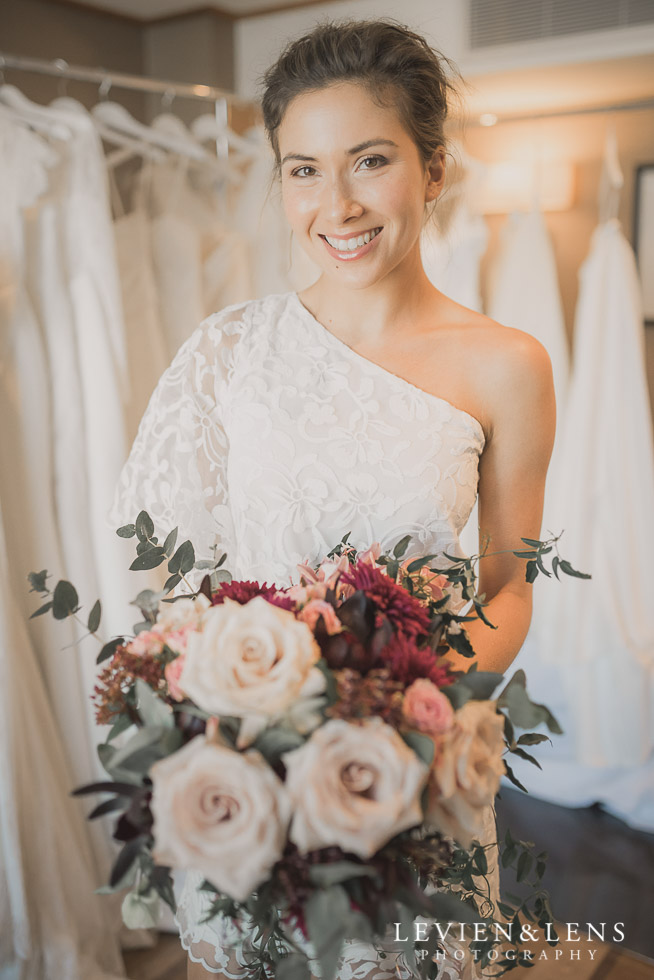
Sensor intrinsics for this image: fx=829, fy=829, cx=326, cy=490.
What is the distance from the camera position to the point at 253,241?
2.62m

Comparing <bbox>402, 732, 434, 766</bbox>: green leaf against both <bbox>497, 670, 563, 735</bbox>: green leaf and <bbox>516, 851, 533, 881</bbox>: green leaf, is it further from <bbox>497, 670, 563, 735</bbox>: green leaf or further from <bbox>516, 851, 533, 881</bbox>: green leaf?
<bbox>516, 851, 533, 881</bbox>: green leaf

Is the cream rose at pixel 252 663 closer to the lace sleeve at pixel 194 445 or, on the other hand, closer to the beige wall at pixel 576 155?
the lace sleeve at pixel 194 445

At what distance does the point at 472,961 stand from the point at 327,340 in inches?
38.1

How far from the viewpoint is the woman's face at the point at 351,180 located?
1.17 meters

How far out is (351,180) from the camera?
1.19m

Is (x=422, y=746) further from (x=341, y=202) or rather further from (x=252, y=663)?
(x=341, y=202)

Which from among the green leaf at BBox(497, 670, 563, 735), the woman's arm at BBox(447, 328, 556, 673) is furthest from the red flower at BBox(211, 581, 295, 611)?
the woman's arm at BBox(447, 328, 556, 673)

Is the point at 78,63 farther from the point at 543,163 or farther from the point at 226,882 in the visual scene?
the point at 226,882

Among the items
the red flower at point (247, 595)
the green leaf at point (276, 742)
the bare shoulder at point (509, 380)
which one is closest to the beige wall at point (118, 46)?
the bare shoulder at point (509, 380)

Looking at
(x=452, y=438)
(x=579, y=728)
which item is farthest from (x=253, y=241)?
(x=579, y=728)

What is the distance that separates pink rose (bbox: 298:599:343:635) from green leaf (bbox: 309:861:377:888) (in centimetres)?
20

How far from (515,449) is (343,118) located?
0.57 meters

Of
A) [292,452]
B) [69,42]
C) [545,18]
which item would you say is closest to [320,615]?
[292,452]

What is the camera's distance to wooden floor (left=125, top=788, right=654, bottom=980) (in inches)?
83.2
